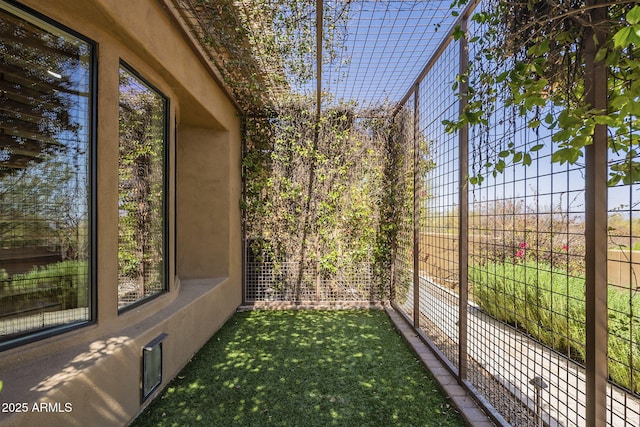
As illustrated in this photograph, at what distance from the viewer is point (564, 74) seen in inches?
55.5

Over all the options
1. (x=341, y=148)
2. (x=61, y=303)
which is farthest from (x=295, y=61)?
(x=61, y=303)

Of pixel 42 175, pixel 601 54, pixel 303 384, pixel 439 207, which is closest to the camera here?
pixel 601 54

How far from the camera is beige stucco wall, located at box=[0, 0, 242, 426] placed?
1.64 metres

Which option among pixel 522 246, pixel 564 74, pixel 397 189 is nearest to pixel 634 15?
pixel 564 74

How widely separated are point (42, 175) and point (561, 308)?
412 cm

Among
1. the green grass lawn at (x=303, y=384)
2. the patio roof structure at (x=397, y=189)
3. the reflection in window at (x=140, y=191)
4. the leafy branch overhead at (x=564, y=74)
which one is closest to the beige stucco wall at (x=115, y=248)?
the patio roof structure at (x=397, y=189)

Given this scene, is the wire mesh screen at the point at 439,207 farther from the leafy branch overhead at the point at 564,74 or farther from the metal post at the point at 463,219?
the leafy branch overhead at the point at 564,74

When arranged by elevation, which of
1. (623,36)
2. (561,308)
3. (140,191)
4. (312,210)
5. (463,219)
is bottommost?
(561,308)

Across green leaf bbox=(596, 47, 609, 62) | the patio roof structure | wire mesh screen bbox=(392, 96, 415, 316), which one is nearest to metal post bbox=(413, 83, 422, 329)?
the patio roof structure

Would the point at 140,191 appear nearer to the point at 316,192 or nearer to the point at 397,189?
the point at 316,192

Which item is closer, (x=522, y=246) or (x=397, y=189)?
(x=522, y=246)

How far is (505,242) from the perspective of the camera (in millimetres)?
1989

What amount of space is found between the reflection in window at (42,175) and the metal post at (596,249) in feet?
9.22

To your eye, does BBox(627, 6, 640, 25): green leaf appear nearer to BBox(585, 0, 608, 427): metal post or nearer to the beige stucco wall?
BBox(585, 0, 608, 427): metal post
